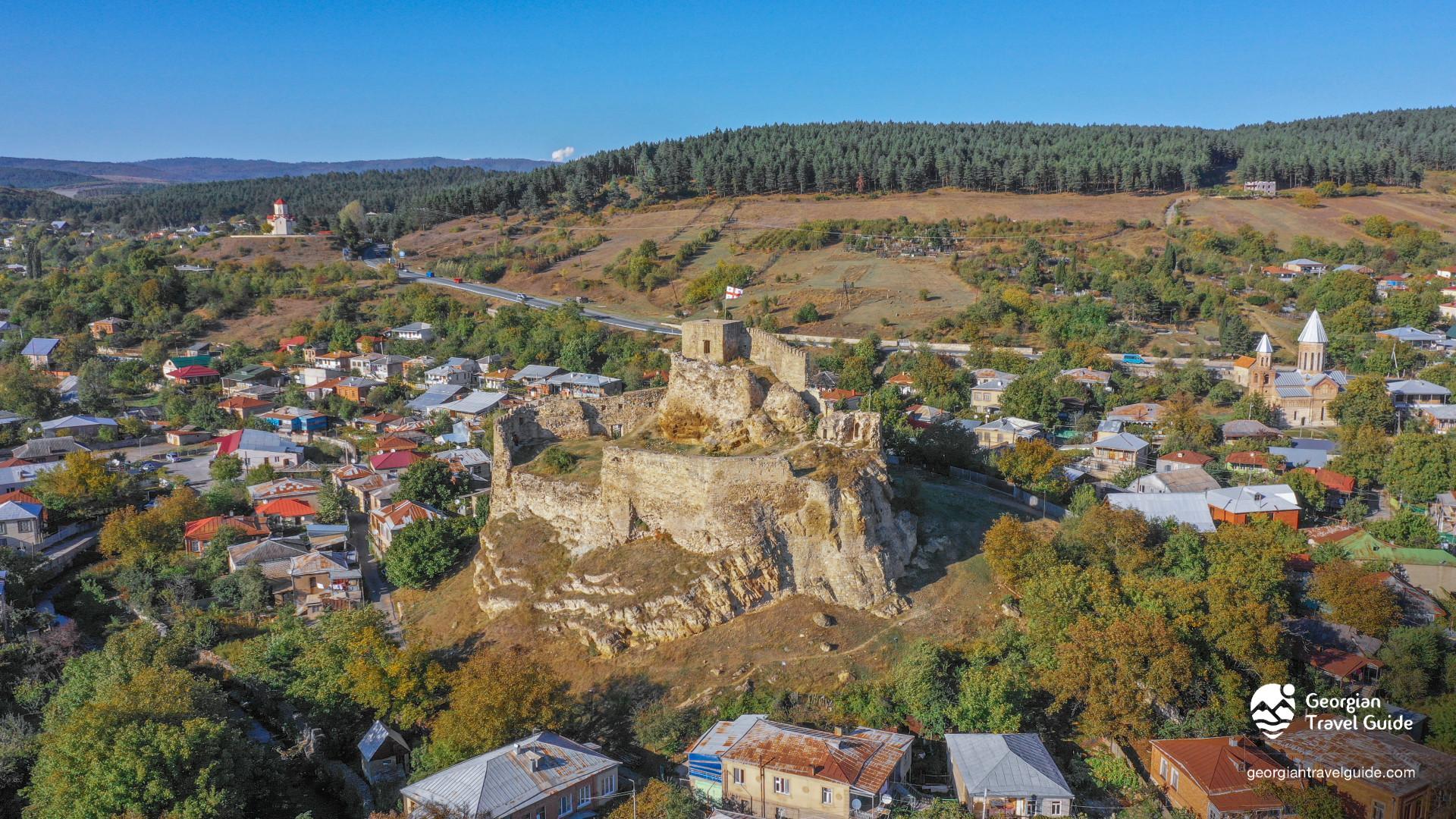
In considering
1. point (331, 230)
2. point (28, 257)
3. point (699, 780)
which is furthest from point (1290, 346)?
point (28, 257)

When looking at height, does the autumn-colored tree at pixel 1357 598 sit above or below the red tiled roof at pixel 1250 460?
below

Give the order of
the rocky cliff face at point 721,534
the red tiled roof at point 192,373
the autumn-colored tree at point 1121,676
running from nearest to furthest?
the autumn-colored tree at point 1121,676 → the rocky cliff face at point 721,534 → the red tiled roof at point 192,373

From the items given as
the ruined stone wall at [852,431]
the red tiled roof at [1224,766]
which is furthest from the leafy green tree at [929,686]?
the ruined stone wall at [852,431]

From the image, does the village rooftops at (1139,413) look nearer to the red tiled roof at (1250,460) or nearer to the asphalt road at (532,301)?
the red tiled roof at (1250,460)

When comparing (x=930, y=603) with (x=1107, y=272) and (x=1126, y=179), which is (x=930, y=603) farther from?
(x=1126, y=179)

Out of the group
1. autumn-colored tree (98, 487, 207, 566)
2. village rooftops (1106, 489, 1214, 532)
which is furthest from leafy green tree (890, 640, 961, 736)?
Answer: autumn-colored tree (98, 487, 207, 566)

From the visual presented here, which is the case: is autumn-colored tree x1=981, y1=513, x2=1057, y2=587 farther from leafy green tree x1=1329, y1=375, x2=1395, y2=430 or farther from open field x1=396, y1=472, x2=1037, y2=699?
leafy green tree x1=1329, y1=375, x2=1395, y2=430
